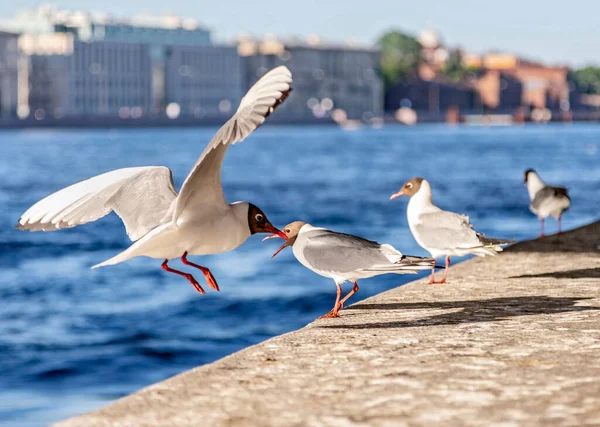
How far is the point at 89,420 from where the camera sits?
2633mm

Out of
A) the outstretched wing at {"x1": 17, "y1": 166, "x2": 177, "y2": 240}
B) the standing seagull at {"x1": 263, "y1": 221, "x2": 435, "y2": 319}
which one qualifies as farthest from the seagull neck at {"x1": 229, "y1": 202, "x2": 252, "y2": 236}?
the standing seagull at {"x1": 263, "y1": 221, "x2": 435, "y2": 319}

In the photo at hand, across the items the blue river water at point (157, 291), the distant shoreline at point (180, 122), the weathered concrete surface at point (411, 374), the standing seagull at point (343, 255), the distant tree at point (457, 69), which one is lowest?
the distant shoreline at point (180, 122)

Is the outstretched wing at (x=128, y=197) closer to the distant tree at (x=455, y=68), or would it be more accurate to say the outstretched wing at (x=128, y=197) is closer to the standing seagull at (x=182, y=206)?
the standing seagull at (x=182, y=206)

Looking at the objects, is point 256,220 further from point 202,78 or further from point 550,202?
point 202,78

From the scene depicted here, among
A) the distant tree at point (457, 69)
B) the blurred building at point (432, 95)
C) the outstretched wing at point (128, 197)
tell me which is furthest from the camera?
the distant tree at point (457, 69)

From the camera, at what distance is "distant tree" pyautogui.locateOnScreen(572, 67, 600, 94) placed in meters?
152

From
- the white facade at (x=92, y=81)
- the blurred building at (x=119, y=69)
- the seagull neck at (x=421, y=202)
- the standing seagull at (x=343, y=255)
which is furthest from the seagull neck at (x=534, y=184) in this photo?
the white facade at (x=92, y=81)

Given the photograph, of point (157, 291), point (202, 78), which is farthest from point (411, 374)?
point (202, 78)

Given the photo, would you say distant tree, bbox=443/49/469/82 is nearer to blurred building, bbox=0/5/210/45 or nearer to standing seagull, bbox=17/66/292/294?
blurred building, bbox=0/5/210/45

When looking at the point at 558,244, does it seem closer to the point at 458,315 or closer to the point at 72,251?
the point at 458,315

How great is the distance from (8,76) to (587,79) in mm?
74139

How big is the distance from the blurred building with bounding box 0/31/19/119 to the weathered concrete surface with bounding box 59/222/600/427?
340ft

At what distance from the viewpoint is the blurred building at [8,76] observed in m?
106

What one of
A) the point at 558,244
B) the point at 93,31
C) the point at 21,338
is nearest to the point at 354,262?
the point at 558,244
